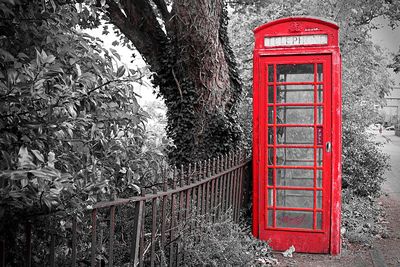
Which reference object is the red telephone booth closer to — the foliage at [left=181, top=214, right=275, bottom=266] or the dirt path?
the dirt path

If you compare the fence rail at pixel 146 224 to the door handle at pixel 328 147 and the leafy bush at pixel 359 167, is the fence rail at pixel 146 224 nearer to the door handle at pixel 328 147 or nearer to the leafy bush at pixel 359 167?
the door handle at pixel 328 147

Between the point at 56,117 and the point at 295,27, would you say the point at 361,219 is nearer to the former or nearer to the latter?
the point at 295,27

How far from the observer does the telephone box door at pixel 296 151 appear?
21.1 feet

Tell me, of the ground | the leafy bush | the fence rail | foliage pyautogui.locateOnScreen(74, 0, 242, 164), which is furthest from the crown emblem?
the leafy bush

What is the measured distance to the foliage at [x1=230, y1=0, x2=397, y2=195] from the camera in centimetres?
1077

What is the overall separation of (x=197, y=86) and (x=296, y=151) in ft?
6.51

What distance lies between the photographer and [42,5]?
280 cm

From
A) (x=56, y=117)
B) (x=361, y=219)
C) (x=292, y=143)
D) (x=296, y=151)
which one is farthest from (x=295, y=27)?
(x=56, y=117)

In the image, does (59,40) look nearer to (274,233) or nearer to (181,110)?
(274,233)

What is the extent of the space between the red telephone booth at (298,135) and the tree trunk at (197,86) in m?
1.18

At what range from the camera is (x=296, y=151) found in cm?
662

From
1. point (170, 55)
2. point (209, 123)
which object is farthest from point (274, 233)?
point (170, 55)

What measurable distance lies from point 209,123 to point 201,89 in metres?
0.53

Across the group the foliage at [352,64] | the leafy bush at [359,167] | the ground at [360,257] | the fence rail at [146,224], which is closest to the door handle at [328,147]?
the fence rail at [146,224]
